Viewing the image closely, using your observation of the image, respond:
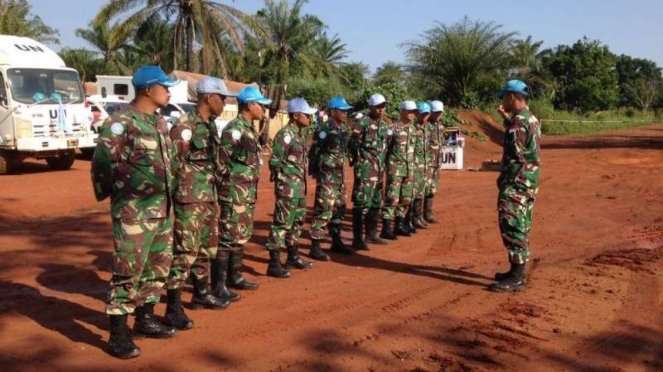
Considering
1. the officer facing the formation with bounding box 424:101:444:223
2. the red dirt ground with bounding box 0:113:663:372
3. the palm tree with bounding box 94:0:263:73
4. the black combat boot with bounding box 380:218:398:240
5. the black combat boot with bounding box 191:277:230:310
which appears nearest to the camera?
the red dirt ground with bounding box 0:113:663:372

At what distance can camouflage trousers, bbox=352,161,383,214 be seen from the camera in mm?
8367

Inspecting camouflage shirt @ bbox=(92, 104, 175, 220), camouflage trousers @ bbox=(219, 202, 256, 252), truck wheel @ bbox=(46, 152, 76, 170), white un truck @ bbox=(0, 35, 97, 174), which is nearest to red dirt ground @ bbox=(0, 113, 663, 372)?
camouflage trousers @ bbox=(219, 202, 256, 252)

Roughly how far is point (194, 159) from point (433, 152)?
19.5 feet

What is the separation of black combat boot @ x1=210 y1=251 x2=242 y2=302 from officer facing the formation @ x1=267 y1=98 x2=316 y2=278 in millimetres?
958

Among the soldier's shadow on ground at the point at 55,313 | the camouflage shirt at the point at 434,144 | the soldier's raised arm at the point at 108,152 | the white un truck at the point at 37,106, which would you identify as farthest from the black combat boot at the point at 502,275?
the white un truck at the point at 37,106

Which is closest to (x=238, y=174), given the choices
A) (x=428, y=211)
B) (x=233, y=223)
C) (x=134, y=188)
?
(x=233, y=223)

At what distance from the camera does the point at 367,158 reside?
837 cm

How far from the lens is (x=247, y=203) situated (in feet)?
19.7

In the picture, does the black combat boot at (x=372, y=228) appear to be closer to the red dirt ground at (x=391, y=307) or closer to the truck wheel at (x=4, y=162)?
the red dirt ground at (x=391, y=307)

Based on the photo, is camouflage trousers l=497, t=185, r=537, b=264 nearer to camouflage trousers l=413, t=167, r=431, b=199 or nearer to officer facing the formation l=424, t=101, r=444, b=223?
camouflage trousers l=413, t=167, r=431, b=199

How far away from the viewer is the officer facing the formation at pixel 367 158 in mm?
8328

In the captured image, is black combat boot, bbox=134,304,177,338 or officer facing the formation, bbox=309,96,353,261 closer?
black combat boot, bbox=134,304,177,338

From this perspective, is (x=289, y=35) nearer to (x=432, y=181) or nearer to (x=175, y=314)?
(x=432, y=181)

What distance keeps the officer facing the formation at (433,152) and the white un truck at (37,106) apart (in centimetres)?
1025
